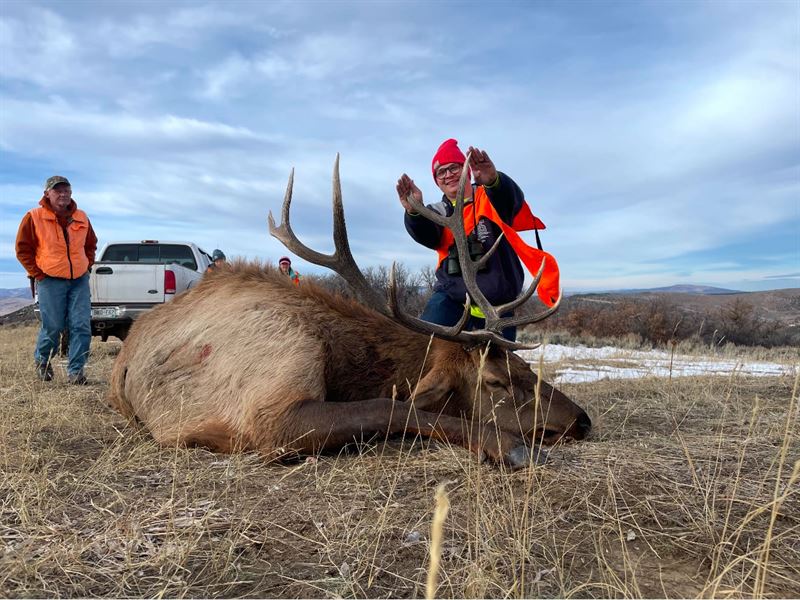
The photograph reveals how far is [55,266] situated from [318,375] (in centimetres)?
466

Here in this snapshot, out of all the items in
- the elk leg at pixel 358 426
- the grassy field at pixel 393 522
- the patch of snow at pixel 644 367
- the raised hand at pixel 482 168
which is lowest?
the patch of snow at pixel 644 367

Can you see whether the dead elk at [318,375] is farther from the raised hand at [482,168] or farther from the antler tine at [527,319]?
the raised hand at [482,168]

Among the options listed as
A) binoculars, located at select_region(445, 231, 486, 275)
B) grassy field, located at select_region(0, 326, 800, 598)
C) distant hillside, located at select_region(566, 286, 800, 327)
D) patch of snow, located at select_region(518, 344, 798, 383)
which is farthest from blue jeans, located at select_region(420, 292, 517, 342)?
distant hillside, located at select_region(566, 286, 800, 327)

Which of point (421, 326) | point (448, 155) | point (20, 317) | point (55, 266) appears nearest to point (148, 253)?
point (55, 266)

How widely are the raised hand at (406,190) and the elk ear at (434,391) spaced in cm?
132

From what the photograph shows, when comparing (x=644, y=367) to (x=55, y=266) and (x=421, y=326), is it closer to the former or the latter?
(x=421, y=326)

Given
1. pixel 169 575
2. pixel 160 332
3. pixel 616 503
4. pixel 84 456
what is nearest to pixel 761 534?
pixel 616 503

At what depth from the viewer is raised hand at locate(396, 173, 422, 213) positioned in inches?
171

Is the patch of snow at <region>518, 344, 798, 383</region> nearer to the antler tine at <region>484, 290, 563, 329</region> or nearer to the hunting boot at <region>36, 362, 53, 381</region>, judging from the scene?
the antler tine at <region>484, 290, 563, 329</region>

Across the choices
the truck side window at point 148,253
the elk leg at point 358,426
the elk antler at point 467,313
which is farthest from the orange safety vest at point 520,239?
the truck side window at point 148,253

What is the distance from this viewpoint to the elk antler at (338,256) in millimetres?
3865

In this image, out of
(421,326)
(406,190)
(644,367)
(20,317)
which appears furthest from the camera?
(20,317)

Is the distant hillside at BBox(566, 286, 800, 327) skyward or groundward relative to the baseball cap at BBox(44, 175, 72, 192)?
groundward

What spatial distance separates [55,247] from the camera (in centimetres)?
657
